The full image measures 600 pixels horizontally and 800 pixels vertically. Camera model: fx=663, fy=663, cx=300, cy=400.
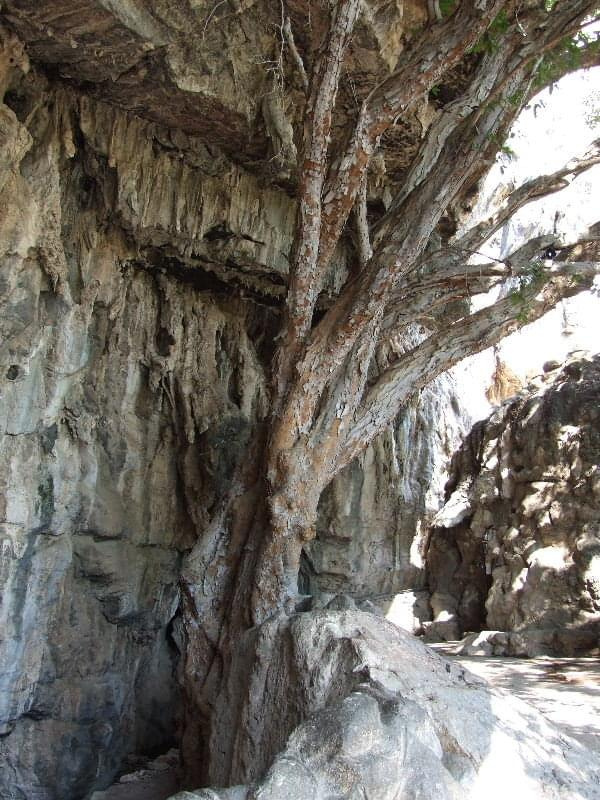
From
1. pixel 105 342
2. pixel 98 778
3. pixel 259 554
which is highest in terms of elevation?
pixel 105 342

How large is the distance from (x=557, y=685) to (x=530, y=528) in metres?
3.10

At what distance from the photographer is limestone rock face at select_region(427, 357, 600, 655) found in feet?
24.2

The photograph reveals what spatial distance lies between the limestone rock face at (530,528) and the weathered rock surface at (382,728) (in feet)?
13.1

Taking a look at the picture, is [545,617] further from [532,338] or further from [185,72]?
[532,338]

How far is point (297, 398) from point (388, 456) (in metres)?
4.98

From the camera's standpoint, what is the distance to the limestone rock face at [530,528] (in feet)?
24.2

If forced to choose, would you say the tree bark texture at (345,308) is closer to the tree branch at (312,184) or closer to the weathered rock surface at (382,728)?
the tree branch at (312,184)

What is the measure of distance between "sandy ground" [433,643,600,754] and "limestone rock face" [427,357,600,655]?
0.66 m

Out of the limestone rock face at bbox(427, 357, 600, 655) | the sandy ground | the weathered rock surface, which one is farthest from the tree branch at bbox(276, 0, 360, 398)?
the limestone rock face at bbox(427, 357, 600, 655)

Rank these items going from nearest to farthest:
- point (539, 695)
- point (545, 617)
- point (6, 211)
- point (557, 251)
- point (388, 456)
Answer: point (539, 695) < point (6, 211) < point (557, 251) < point (545, 617) < point (388, 456)

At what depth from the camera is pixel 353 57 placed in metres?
6.14

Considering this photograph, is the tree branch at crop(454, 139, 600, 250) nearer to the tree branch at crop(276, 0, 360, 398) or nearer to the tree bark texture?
the tree bark texture

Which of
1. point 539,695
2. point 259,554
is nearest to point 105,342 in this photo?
point 259,554

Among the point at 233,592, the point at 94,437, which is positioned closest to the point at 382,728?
the point at 233,592
